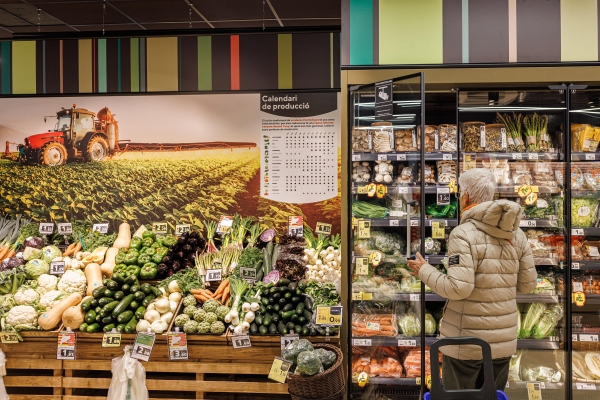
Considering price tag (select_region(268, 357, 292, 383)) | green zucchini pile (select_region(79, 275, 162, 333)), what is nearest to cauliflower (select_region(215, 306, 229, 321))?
green zucchini pile (select_region(79, 275, 162, 333))

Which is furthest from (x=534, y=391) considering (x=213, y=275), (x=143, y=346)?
(x=143, y=346)

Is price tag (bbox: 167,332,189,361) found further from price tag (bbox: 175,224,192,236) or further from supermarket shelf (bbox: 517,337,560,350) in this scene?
supermarket shelf (bbox: 517,337,560,350)

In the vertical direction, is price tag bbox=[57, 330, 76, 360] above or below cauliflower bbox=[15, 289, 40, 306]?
below

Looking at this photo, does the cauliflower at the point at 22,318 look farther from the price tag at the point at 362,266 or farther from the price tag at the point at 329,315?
the price tag at the point at 362,266

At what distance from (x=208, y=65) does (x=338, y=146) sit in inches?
61.0

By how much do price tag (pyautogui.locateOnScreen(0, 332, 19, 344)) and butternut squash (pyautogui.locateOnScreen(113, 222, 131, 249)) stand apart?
120 cm

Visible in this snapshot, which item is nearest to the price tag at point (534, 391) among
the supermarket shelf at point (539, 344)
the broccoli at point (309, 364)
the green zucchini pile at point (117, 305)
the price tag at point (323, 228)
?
the supermarket shelf at point (539, 344)

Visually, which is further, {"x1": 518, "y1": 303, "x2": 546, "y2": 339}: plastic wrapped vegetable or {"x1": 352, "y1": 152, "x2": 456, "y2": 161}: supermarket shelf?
{"x1": 518, "y1": 303, "x2": 546, "y2": 339}: plastic wrapped vegetable

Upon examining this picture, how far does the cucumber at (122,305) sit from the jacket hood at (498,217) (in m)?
2.62

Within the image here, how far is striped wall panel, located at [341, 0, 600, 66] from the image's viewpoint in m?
3.81

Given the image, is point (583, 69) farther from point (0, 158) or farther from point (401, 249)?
point (0, 158)

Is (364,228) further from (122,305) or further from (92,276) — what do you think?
(92,276)

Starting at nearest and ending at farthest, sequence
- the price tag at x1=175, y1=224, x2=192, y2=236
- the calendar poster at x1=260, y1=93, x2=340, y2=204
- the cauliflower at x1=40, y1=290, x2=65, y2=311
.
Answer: the cauliflower at x1=40, y1=290, x2=65, y2=311
the price tag at x1=175, y1=224, x2=192, y2=236
the calendar poster at x1=260, y1=93, x2=340, y2=204

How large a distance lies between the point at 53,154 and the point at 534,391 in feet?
16.3
